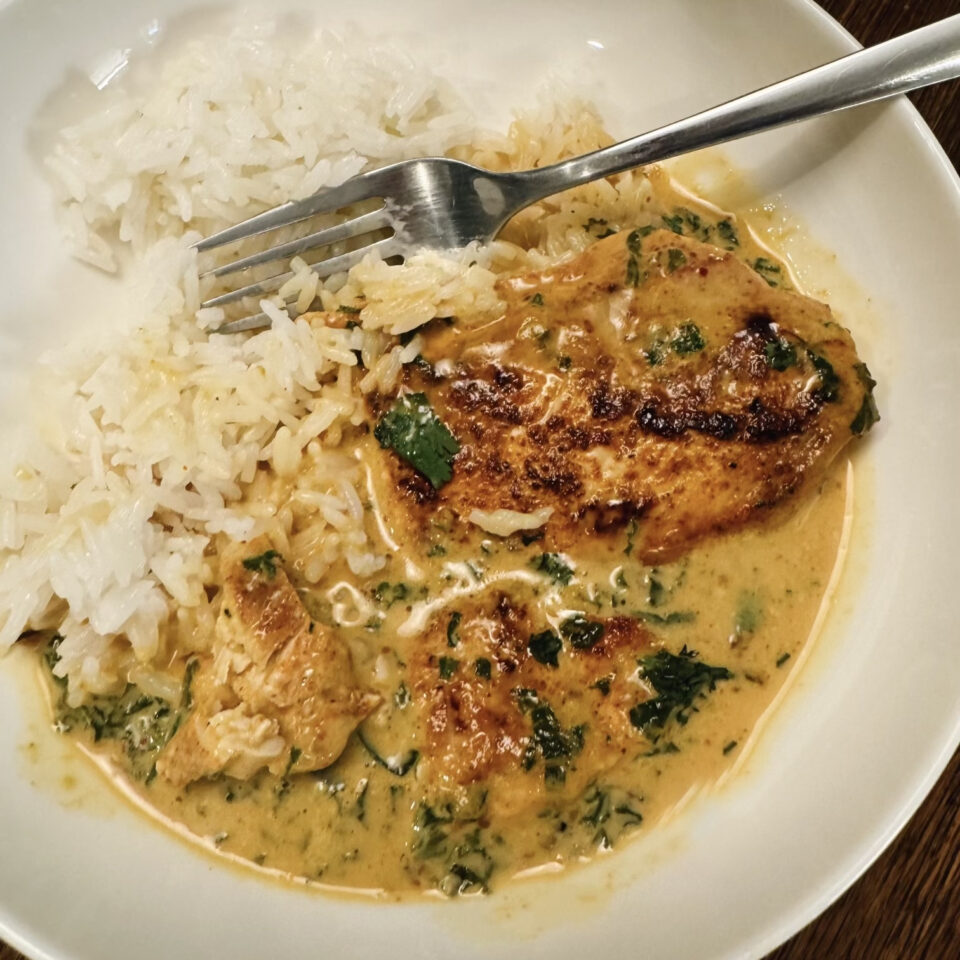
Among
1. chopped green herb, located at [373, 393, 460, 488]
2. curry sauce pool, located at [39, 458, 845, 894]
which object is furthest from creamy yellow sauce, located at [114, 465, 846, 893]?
chopped green herb, located at [373, 393, 460, 488]

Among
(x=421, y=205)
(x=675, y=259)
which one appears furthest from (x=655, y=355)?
(x=421, y=205)

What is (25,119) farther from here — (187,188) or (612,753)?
(612,753)

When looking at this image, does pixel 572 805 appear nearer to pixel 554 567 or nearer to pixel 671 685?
pixel 671 685

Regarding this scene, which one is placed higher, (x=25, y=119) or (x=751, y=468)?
(x=25, y=119)

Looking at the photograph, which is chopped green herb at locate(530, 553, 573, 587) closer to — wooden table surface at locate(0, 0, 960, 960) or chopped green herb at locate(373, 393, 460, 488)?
chopped green herb at locate(373, 393, 460, 488)

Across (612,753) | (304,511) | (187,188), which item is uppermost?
(187,188)

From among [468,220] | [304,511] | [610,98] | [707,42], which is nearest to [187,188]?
[468,220]

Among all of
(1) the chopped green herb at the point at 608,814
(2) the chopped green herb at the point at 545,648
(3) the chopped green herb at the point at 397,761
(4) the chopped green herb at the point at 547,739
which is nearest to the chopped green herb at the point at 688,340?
(2) the chopped green herb at the point at 545,648
